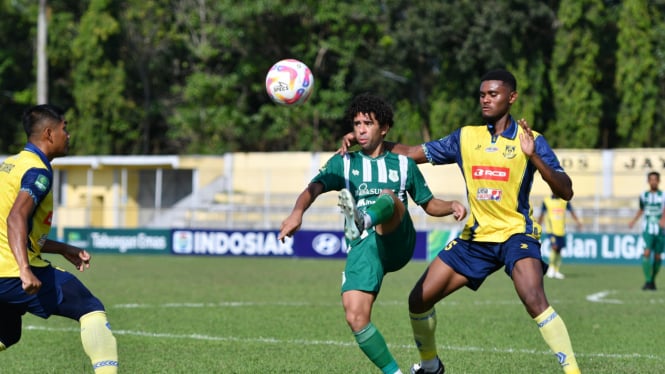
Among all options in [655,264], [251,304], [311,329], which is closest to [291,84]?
[311,329]

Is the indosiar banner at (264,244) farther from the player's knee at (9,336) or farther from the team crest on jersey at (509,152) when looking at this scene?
the player's knee at (9,336)

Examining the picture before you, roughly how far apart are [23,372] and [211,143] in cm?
4302

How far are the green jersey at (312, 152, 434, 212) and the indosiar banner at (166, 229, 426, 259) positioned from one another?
22887mm

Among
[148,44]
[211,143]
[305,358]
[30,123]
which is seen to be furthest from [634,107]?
[30,123]

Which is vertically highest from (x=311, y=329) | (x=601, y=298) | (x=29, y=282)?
(x=29, y=282)

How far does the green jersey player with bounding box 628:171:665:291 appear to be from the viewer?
19.8m

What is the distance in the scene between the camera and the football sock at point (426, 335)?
8.34 metres

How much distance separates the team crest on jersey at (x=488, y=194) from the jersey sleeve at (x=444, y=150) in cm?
38

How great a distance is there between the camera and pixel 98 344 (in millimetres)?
7074

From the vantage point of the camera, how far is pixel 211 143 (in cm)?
5203

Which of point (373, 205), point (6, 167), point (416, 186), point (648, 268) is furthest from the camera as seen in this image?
point (648, 268)

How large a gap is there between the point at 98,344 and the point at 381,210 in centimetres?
219

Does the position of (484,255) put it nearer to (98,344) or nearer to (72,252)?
(98,344)

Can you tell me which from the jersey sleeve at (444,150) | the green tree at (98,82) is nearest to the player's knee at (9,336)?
the jersey sleeve at (444,150)
